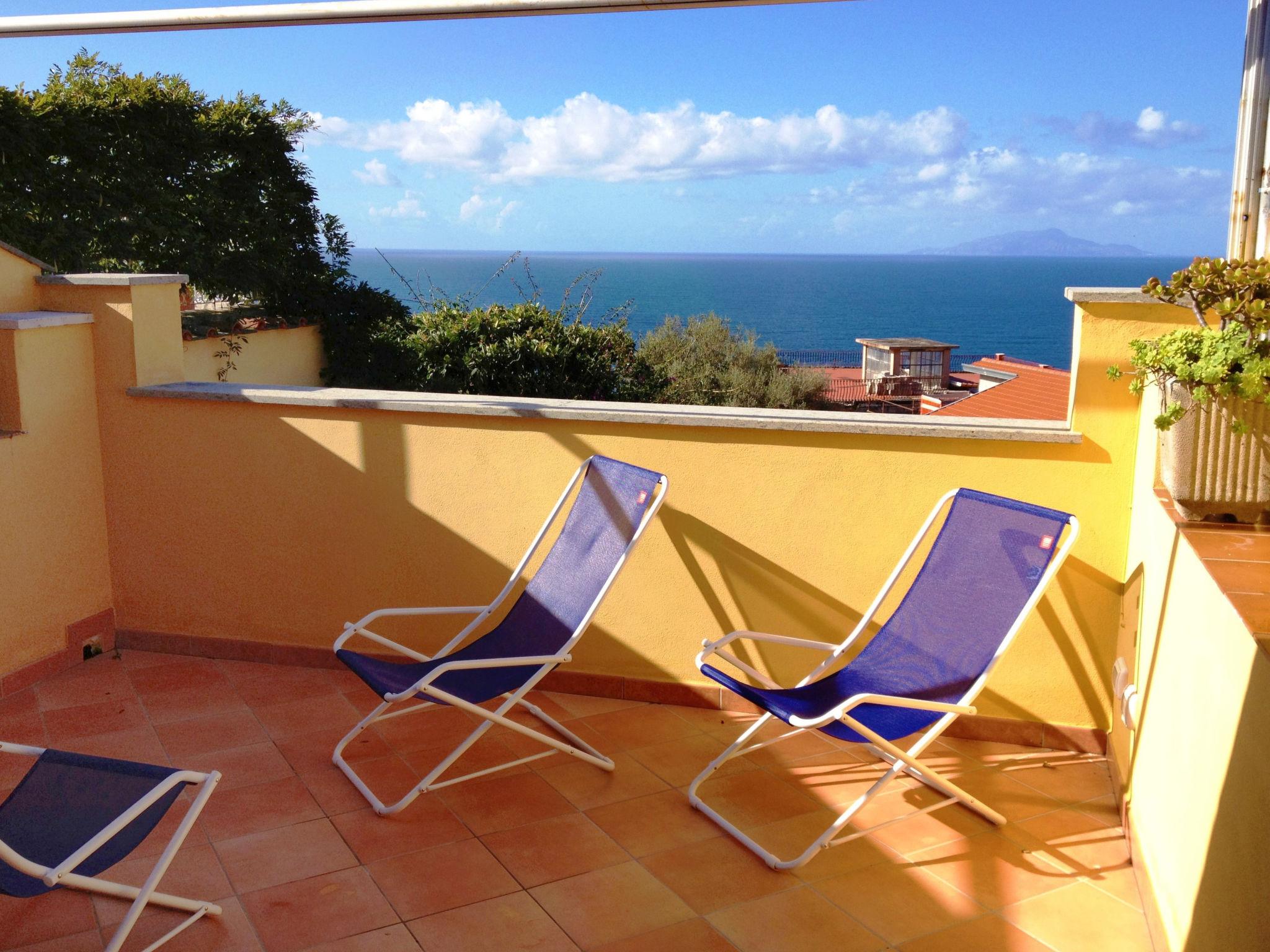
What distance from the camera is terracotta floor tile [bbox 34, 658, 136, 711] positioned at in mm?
3834

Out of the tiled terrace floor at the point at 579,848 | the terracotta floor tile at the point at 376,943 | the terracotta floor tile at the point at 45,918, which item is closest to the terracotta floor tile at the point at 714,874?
the tiled terrace floor at the point at 579,848

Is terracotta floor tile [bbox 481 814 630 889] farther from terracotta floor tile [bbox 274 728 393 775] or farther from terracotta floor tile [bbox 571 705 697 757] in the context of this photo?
terracotta floor tile [bbox 274 728 393 775]

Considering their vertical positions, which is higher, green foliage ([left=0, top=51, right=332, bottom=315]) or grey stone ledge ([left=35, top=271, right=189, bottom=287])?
green foliage ([left=0, top=51, right=332, bottom=315])

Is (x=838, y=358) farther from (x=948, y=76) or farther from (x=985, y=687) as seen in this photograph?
(x=985, y=687)

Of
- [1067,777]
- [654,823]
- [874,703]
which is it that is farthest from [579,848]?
[1067,777]

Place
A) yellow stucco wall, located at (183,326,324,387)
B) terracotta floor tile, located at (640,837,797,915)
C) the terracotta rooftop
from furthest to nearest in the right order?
the terracotta rooftop
yellow stucco wall, located at (183,326,324,387)
terracotta floor tile, located at (640,837,797,915)

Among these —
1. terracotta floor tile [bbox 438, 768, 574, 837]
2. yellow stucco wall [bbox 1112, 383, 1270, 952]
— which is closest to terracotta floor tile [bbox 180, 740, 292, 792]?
terracotta floor tile [bbox 438, 768, 574, 837]

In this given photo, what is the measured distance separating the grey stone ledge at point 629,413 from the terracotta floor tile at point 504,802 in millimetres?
1301

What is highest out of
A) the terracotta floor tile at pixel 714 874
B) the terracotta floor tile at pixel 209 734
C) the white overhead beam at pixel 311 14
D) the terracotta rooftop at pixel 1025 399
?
the white overhead beam at pixel 311 14

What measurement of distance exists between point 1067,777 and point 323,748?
2.45 meters

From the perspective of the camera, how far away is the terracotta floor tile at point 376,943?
93.9 inches

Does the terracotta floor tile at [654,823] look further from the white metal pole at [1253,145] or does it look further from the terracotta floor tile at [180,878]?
the white metal pole at [1253,145]

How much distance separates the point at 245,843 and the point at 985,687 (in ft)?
7.90

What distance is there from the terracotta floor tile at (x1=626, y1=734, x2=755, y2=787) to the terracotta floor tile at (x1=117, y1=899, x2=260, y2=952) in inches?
52.0
